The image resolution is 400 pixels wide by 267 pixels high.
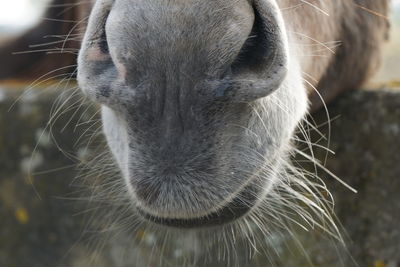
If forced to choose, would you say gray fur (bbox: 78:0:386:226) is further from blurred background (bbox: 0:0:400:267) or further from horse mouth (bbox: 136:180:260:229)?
blurred background (bbox: 0:0:400:267)

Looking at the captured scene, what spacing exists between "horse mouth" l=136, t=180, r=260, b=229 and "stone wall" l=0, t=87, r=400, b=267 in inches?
23.7

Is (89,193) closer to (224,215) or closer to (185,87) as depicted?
(224,215)

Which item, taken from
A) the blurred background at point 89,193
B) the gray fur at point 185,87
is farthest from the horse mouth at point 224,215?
the blurred background at point 89,193

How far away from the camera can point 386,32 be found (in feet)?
8.66

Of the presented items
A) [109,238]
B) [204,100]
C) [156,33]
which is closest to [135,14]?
[156,33]

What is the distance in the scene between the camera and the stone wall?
81.4 inches

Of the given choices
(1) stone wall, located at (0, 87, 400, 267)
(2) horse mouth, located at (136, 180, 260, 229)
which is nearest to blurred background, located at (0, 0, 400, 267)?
(1) stone wall, located at (0, 87, 400, 267)

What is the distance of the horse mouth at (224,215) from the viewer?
1365 mm

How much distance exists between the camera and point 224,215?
1.44 m

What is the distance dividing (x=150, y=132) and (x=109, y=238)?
124cm

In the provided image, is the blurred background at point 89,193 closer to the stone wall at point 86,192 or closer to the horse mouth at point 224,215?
the stone wall at point 86,192

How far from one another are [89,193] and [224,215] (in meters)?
1.05

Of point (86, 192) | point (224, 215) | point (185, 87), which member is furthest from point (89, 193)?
point (185, 87)

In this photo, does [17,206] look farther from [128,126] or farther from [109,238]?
[128,126]
